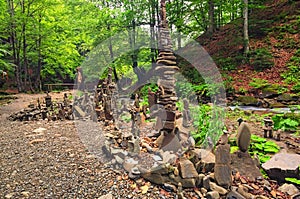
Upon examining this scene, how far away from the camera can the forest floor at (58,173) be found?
251 centimetres

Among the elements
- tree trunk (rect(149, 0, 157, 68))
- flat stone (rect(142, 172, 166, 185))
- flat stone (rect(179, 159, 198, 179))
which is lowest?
flat stone (rect(142, 172, 166, 185))

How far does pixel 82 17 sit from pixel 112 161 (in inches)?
514

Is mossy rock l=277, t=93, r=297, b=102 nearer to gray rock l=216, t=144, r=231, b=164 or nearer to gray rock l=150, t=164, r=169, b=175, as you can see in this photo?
gray rock l=216, t=144, r=231, b=164

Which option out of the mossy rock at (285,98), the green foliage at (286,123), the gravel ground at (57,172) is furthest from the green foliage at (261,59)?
the gravel ground at (57,172)

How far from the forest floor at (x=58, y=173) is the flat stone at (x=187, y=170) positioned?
17 cm

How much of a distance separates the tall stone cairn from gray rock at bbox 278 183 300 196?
1.61 meters

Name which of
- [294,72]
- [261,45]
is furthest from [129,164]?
[261,45]

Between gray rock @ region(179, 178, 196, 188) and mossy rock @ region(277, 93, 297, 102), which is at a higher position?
mossy rock @ region(277, 93, 297, 102)

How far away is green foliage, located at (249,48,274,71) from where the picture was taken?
12.2 m

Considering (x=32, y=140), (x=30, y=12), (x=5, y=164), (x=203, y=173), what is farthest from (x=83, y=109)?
(x=30, y=12)

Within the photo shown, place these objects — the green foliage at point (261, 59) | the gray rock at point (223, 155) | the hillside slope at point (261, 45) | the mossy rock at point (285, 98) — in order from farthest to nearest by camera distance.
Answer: the green foliage at point (261, 59) < the hillside slope at point (261, 45) < the mossy rock at point (285, 98) < the gray rock at point (223, 155)

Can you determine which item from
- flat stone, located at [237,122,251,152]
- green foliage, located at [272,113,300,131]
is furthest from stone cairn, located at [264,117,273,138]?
flat stone, located at [237,122,251,152]

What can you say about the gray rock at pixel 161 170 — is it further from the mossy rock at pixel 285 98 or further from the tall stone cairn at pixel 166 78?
the mossy rock at pixel 285 98

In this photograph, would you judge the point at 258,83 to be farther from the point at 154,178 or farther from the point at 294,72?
the point at 154,178
